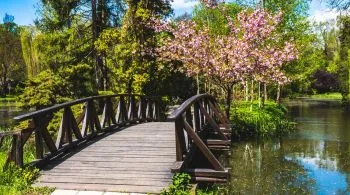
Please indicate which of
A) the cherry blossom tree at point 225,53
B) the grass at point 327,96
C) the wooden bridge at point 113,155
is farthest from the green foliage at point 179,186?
the grass at point 327,96

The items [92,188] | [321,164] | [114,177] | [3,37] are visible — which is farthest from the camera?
[3,37]

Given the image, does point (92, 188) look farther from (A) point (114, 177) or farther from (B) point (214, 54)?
(B) point (214, 54)

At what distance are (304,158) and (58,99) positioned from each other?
1404 cm

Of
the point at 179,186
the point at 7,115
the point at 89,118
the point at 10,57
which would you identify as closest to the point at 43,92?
the point at 89,118

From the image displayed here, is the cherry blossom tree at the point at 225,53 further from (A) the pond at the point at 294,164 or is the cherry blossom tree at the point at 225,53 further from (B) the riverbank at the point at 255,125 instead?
(A) the pond at the point at 294,164

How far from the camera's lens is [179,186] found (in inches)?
313

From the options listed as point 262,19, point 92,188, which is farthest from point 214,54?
point 92,188

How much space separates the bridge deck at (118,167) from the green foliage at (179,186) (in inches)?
6.0

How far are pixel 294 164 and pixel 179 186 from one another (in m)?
11.0

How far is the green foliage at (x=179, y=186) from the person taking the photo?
301 inches

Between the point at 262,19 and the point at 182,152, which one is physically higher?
the point at 262,19

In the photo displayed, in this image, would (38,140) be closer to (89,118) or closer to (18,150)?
(18,150)

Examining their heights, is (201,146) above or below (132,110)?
below

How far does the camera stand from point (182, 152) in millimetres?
9117
